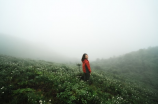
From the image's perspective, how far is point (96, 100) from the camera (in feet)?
17.2

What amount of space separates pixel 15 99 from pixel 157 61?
117 feet

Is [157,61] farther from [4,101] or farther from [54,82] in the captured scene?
[4,101]

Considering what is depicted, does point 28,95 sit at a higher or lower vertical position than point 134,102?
higher

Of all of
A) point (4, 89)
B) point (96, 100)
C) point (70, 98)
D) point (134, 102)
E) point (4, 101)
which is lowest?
point (134, 102)

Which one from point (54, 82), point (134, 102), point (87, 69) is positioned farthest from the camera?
point (87, 69)

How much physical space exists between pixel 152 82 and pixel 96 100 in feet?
63.1

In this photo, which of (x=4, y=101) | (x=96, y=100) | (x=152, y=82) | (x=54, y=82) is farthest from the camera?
(x=152, y=82)

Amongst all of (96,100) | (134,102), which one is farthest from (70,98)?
(134,102)

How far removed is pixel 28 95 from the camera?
A: 4434 mm

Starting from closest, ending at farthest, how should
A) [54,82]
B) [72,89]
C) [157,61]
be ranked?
[72,89] → [54,82] → [157,61]

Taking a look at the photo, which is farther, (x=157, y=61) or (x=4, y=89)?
(x=157, y=61)

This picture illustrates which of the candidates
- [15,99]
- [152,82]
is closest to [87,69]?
[15,99]

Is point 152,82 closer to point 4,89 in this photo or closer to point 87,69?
point 87,69

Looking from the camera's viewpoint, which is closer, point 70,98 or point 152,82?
point 70,98
